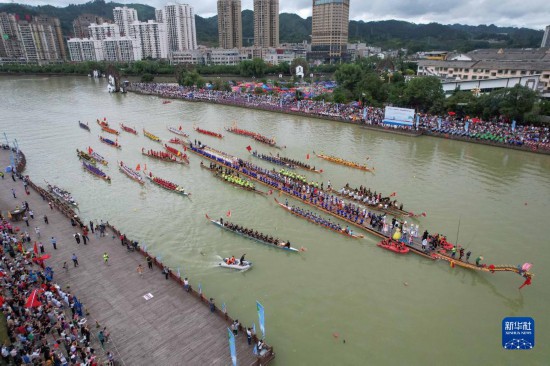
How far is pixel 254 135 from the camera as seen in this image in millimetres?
41875

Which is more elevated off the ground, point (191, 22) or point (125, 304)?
point (191, 22)

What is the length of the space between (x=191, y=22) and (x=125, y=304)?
170 m

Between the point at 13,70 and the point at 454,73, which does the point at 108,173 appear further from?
the point at 13,70

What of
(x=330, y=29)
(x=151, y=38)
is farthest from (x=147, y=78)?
(x=330, y=29)

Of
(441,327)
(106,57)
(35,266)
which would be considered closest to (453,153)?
(441,327)

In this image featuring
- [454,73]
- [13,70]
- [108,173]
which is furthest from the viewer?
[13,70]

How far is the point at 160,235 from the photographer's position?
2147cm

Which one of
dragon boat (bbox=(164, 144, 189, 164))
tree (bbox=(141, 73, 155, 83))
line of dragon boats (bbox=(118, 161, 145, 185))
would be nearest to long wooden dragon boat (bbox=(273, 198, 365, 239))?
line of dragon boats (bbox=(118, 161, 145, 185))

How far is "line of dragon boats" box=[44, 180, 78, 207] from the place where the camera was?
992 inches

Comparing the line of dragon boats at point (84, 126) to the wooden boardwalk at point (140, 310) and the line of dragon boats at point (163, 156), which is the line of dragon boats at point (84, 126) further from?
the wooden boardwalk at point (140, 310)

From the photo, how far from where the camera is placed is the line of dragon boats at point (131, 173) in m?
29.5

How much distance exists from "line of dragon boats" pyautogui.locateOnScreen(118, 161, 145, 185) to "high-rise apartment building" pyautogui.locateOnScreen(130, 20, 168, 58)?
130m

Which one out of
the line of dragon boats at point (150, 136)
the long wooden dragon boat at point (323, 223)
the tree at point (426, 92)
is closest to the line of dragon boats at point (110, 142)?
the line of dragon boats at point (150, 136)

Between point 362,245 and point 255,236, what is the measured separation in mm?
6245
